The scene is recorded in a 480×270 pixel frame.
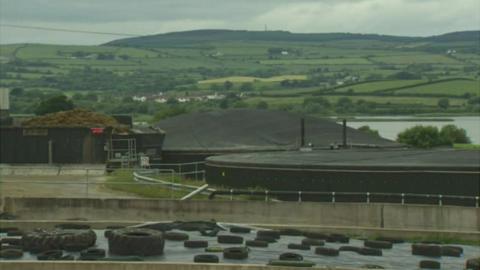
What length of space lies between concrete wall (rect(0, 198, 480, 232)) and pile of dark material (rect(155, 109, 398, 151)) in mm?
27856

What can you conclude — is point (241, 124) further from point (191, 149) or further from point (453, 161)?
point (453, 161)

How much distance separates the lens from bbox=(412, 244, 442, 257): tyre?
24.7 metres

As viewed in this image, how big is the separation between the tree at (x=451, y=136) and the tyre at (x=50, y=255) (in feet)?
259

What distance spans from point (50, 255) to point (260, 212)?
13240 millimetres

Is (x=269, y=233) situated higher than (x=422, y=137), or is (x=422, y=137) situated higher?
(x=269, y=233)

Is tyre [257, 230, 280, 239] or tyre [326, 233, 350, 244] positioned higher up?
tyre [257, 230, 280, 239]

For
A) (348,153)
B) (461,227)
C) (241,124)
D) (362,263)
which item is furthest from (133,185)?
(241,124)

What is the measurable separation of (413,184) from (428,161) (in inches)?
157

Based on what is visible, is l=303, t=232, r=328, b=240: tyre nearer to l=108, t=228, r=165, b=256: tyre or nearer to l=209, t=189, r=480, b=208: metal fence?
l=108, t=228, r=165, b=256: tyre

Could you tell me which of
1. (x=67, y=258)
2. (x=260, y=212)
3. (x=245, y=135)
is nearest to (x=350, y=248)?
(x=67, y=258)

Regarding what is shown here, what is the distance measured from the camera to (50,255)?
2328cm

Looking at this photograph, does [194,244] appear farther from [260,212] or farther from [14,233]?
[260,212]

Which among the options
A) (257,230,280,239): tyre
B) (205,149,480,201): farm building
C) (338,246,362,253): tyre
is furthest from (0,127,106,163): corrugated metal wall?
(338,246,362,253): tyre

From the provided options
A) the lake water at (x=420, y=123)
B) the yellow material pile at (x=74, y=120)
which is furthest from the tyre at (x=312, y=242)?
the lake water at (x=420, y=123)
